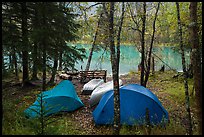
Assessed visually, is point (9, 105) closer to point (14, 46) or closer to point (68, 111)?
point (68, 111)

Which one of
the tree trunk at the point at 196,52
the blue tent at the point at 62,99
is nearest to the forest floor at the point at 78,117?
the blue tent at the point at 62,99

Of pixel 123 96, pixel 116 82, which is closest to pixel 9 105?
pixel 116 82

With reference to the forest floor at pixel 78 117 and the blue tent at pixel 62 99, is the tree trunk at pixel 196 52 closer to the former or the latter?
the forest floor at pixel 78 117

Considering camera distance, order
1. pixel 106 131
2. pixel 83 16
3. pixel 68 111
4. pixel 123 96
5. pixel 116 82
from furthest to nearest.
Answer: pixel 68 111 < pixel 123 96 < pixel 106 131 < pixel 83 16 < pixel 116 82

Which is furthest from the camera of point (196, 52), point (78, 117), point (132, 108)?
point (78, 117)

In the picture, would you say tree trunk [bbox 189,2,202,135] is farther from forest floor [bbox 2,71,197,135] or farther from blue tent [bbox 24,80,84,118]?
blue tent [bbox 24,80,84,118]

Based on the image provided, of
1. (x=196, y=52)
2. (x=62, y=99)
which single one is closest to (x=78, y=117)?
(x=62, y=99)

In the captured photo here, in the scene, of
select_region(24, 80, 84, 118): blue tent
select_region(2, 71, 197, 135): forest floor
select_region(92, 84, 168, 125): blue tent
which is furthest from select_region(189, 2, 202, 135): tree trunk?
select_region(24, 80, 84, 118): blue tent

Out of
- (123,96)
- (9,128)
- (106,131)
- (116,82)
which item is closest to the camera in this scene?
(9,128)

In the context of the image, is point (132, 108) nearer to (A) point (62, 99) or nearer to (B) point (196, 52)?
(A) point (62, 99)

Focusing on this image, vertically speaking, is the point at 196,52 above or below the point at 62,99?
above

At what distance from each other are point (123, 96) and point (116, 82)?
2466 mm

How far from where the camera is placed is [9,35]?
9711mm

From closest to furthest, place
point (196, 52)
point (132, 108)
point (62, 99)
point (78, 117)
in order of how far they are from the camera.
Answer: point (196, 52) → point (132, 108) → point (78, 117) → point (62, 99)
